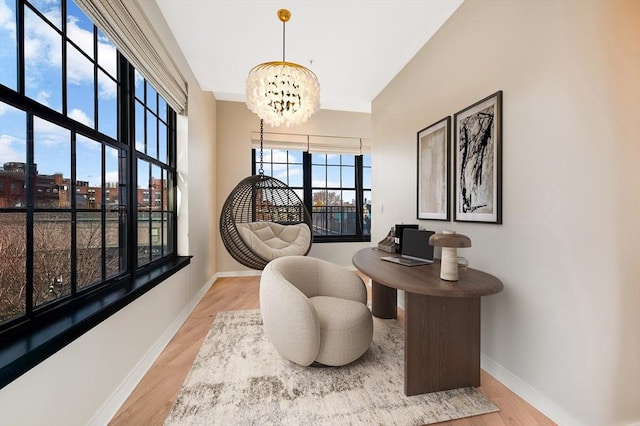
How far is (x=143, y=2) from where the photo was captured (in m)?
1.85

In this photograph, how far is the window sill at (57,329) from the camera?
91cm

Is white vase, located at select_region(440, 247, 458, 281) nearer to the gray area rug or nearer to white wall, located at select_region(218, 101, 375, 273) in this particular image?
the gray area rug

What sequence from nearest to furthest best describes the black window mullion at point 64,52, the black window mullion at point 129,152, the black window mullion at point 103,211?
1. the black window mullion at point 64,52
2. the black window mullion at point 103,211
3. the black window mullion at point 129,152

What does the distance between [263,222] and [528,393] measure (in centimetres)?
327

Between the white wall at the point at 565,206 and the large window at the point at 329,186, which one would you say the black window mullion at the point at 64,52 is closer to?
the white wall at the point at 565,206

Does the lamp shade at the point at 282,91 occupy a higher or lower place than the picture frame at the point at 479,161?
higher

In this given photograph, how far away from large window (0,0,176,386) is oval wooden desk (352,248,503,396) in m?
1.68

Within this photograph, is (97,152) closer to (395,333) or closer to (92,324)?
(92,324)

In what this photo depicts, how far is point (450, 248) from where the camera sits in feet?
5.03

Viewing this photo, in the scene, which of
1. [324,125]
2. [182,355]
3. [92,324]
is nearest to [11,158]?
[92,324]

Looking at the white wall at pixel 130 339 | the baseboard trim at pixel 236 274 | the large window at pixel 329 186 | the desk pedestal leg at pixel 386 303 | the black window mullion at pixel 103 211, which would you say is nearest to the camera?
the white wall at pixel 130 339

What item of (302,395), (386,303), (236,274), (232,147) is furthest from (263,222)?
(302,395)

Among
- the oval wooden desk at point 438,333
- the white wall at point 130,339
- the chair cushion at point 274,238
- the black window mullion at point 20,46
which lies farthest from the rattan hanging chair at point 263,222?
the black window mullion at point 20,46

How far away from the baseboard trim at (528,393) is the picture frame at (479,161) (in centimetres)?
95
